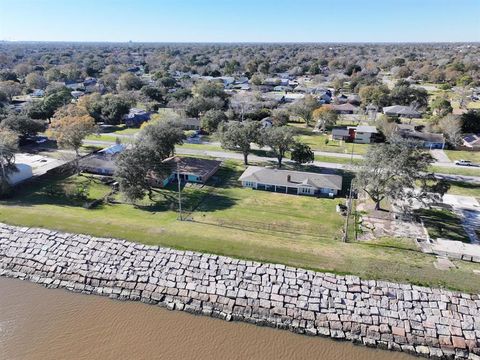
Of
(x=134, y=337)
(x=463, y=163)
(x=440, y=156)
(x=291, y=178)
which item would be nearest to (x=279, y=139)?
(x=291, y=178)

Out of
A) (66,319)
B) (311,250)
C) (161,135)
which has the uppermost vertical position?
(161,135)

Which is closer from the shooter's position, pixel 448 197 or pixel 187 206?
pixel 187 206

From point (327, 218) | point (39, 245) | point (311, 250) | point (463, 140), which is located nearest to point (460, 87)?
point (463, 140)

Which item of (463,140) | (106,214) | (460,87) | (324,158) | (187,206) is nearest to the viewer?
(106,214)

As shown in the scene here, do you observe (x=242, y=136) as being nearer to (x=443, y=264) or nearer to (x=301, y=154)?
(x=301, y=154)

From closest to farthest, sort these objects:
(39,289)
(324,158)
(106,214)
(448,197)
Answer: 1. (39,289)
2. (106,214)
3. (448,197)
4. (324,158)

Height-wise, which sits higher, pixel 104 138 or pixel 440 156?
pixel 104 138

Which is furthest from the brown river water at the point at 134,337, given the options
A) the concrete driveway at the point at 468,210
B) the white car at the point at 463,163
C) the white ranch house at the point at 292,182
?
the white car at the point at 463,163

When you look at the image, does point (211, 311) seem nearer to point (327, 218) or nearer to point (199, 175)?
point (327, 218)
